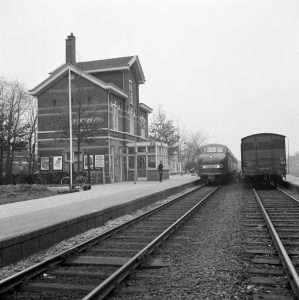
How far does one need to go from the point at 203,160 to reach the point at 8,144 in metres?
15.2

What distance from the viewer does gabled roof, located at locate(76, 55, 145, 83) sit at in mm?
37156

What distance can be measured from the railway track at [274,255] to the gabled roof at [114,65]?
26.0 metres

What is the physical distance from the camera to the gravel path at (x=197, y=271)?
17.9 ft

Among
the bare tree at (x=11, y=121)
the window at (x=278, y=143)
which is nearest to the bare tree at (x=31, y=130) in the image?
the bare tree at (x=11, y=121)

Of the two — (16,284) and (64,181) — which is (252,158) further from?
(16,284)

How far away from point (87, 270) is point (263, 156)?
1993 cm

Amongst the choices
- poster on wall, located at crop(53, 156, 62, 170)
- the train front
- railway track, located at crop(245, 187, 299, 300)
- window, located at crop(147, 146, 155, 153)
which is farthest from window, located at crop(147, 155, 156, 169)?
railway track, located at crop(245, 187, 299, 300)

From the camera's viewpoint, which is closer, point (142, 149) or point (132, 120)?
point (142, 149)

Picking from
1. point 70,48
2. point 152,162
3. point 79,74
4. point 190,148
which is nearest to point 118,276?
point 79,74

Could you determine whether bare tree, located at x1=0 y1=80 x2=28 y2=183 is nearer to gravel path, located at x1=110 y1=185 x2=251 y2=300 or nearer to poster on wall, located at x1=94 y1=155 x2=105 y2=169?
poster on wall, located at x1=94 y1=155 x2=105 y2=169

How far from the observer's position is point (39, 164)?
33.1m

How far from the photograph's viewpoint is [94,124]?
2959cm

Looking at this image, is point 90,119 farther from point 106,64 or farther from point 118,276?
point 118,276

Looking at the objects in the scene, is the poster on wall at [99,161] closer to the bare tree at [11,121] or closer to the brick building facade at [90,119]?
the brick building facade at [90,119]
